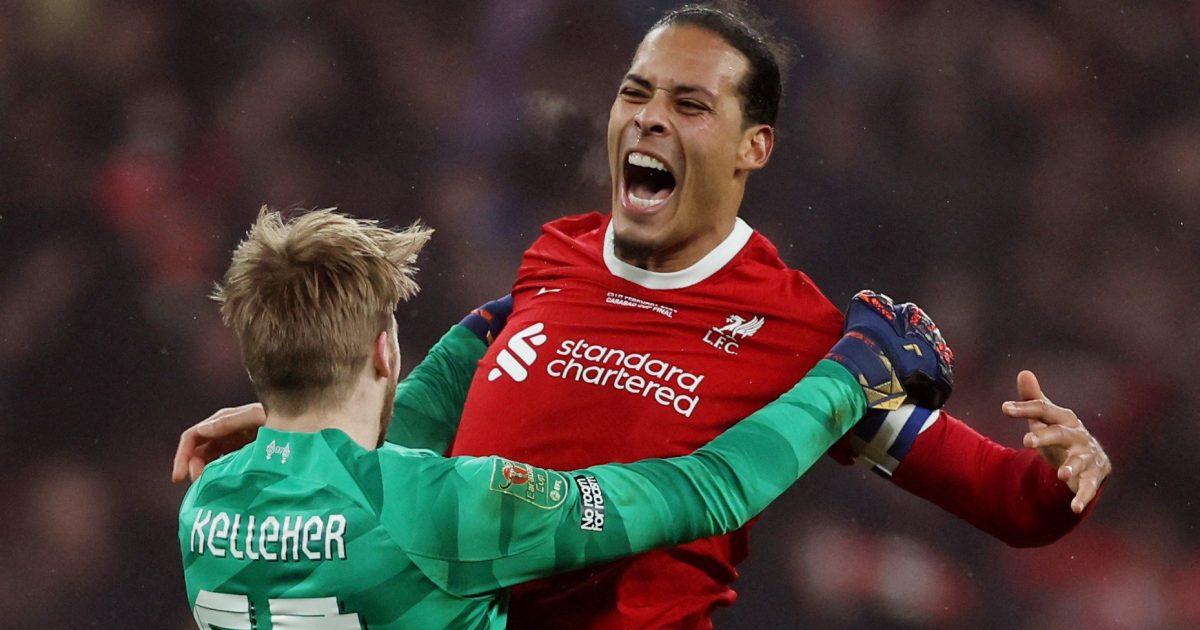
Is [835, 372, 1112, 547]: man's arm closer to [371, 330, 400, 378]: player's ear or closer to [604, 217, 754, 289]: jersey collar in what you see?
[604, 217, 754, 289]: jersey collar

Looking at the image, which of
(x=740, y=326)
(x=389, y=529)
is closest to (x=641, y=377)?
(x=740, y=326)

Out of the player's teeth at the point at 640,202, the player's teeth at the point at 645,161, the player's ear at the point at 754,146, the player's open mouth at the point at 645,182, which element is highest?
the player's ear at the point at 754,146

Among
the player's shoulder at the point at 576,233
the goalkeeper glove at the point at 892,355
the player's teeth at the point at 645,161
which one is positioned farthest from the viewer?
the player's shoulder at the point at 576,233

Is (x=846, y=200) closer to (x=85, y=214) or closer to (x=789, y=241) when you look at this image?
(x=789, y=241)

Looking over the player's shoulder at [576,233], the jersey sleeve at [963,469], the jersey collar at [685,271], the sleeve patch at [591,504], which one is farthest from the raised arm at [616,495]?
the player's shoulder at [576,233]

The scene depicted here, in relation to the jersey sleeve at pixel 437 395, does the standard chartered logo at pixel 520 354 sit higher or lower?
higher

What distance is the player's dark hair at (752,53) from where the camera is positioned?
2.20 m

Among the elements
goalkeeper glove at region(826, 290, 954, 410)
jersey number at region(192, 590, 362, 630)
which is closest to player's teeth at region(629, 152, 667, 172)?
goalkeeper glove at region(826, 290, 954, 410)

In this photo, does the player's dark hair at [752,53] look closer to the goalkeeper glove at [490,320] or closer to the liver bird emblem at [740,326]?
the liver bird emblem at [740,326]

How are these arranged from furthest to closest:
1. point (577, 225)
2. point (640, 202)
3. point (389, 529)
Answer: point (577, 225), point (640, 202), point (389, 529)

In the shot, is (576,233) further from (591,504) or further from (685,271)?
(591,504)

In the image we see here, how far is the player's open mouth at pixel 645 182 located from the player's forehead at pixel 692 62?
4.7 inches

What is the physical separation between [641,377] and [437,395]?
1.41 ft

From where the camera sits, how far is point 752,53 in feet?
7.25
